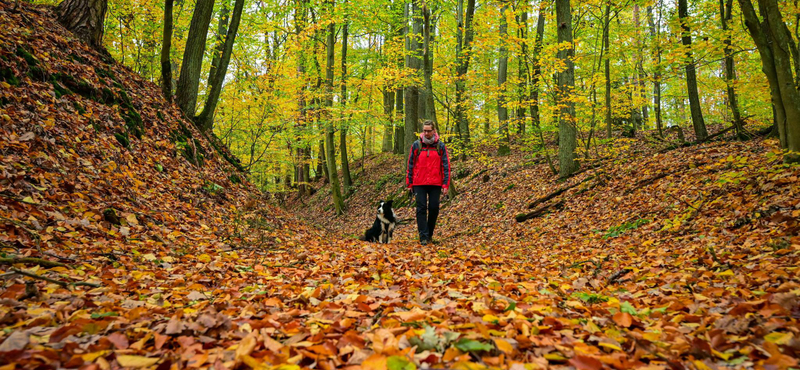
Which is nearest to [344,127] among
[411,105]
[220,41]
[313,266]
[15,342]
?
[411,105]

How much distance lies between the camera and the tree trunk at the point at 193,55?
27.1 ft

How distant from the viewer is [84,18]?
7.24 meters

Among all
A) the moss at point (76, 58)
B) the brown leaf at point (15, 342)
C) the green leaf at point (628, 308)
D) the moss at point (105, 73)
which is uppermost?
the moss at point (76, 58)

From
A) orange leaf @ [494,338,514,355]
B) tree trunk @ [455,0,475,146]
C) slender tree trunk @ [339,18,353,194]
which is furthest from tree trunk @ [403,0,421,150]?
orange leaf @ [494,338,514,355]

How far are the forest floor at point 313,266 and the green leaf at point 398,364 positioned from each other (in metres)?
0.03

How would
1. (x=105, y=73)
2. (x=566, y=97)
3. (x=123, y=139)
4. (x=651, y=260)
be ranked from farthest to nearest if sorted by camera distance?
1. (x=566, y=97)
2. (x=105, y=73)
3. (x=123, y=139)
4. (x=651, y=260)

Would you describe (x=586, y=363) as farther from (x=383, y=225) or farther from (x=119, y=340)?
(x=383, y=225)

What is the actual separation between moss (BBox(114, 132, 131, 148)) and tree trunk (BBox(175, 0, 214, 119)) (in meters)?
3.43

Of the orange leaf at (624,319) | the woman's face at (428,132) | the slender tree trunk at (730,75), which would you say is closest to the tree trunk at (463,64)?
the woman's face at (428,132)

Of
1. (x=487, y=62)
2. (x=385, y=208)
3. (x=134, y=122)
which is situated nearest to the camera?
(x=134, y=122)

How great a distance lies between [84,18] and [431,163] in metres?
7.21

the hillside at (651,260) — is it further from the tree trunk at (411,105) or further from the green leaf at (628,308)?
the tree trunk at (411,105)

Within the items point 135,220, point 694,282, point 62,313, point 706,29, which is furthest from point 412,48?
point 62,313

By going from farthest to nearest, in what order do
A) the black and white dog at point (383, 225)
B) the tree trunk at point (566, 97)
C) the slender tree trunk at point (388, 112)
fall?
the slender tree trunk at point (388, 112) < the tree trunk at point (566, 97) < the black and white dog at point (383, 225)
